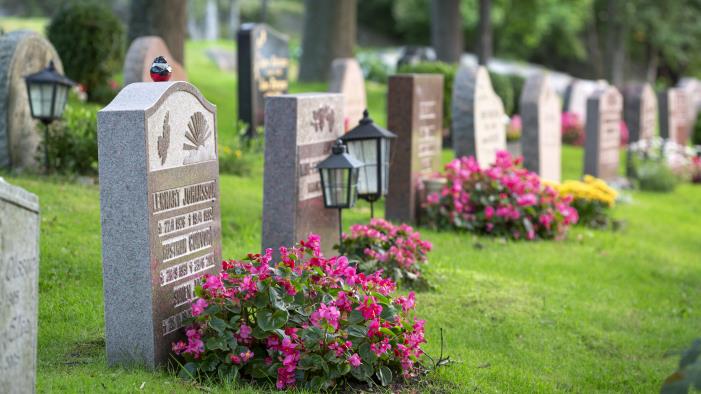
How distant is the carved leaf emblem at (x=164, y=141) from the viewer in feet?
17.9

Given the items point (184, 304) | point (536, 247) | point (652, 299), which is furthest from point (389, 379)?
point (536, 247)

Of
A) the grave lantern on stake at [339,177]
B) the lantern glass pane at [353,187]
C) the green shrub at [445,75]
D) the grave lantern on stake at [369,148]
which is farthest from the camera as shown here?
the green shrub at [445,75]

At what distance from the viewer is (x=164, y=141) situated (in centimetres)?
551

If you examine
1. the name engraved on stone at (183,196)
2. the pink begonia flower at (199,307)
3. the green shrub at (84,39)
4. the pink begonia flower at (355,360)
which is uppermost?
the green shrub at (84,39)

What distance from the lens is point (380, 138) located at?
27.0 ft

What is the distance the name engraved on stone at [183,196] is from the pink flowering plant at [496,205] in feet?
16.9

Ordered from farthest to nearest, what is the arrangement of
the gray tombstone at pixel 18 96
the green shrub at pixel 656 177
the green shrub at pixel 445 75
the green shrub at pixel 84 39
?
1. the green shrub at pixel 445 75
2. the green shrub at pixel 656 177
3. the green shrub at pixel 84 39
4. the gray tombstone at pixel 18 96

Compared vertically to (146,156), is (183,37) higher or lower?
higher

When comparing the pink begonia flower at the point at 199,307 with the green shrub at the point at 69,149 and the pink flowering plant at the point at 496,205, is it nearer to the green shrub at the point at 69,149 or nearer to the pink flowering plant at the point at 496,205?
the green shrub at the point at 69,149

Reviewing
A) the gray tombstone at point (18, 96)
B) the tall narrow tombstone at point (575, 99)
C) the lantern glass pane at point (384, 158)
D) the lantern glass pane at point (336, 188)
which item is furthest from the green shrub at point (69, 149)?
the tall narrow tombstone at point (575, 99)

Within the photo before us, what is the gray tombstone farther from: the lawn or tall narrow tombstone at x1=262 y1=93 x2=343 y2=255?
tall narrow tombstone at x1=262 y1=93 x2=343 y2=255

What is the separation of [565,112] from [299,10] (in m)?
25.6

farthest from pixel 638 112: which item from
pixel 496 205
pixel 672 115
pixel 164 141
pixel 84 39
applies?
pixel 164 141

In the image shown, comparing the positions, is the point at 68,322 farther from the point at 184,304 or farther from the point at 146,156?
the point at 146,156
